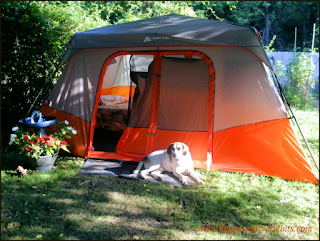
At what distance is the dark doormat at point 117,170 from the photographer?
3.47 metres

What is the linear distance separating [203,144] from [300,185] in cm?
125

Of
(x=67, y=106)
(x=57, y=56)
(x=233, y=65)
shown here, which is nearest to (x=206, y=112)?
(x=233, y=65)

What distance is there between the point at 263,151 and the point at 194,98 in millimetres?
1134

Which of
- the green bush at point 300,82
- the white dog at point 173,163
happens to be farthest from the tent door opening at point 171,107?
the green bush at point 300,82

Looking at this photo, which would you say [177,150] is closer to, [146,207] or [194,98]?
[146,207]

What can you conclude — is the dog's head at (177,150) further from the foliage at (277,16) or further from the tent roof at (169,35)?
the foliage at (277,16)

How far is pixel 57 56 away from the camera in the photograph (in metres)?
5.00

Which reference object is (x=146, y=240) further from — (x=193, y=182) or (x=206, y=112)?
(x=206, y=112)

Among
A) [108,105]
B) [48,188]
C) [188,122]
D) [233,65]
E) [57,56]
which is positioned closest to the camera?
[48,188]

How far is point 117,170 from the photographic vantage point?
3.76 metres

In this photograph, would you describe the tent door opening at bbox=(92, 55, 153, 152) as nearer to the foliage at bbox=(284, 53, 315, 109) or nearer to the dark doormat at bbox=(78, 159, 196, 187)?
the dark doormat at bbox=(78, 159, 196, 187)

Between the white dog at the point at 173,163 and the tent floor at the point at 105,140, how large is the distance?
3.81 ft

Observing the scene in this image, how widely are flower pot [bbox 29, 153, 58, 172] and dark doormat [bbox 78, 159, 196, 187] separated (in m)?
0.40

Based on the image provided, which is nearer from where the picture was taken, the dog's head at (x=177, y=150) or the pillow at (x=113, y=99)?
the dog's head at (x=177, y=150)
